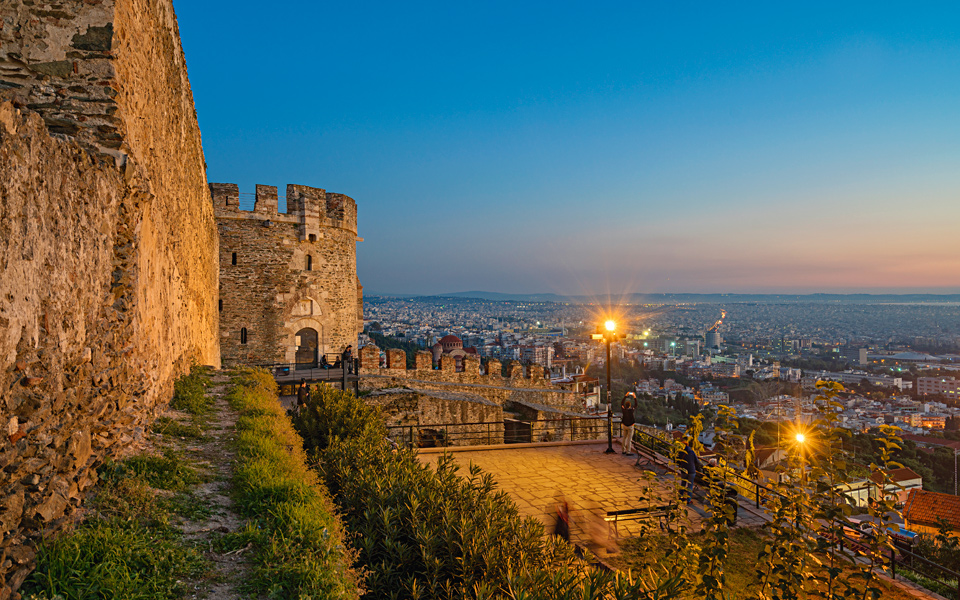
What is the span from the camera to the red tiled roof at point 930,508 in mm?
14977

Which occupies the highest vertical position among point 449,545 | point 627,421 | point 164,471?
point 164,471

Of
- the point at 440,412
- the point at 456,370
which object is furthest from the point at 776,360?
the point at 440,412

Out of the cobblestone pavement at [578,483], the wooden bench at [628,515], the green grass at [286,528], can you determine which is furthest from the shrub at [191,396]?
the wooden bench at [628,515]

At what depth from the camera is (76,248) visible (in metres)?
3.53

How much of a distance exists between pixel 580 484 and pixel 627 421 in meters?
2.04

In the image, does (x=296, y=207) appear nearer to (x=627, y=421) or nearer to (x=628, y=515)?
(x=627, y=421)

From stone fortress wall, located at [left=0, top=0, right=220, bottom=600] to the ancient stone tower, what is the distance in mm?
12168

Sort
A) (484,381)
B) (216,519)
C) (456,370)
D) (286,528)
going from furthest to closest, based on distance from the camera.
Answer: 1. (484,381)
2. (456,370)
3. (216,519)
4. (286,528)

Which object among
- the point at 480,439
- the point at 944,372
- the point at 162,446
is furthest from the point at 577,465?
the point at 944,372

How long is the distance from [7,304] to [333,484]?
10.6 feet

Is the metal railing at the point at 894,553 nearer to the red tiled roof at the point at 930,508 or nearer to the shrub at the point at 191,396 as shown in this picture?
the shrub at the point at 191,396

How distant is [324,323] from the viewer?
20078 mm

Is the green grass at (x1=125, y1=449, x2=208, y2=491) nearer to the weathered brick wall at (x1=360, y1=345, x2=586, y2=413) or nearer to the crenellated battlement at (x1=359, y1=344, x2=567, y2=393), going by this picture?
the weathered brick wall at (x1=360, y1=345, x2=586, y2=413)

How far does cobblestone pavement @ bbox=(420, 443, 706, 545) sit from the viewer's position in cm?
725
